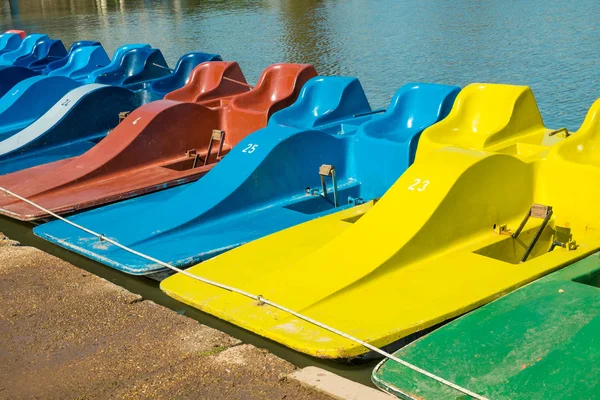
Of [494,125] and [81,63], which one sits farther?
[81,63]

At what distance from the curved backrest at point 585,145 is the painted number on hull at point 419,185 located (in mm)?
946

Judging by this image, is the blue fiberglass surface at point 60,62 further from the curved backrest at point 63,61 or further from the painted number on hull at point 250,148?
the painted number on hull at point 250,148

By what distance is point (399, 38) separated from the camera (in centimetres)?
1772

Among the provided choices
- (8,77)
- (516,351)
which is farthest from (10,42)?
(516,351)

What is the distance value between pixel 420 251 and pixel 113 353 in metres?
1.76

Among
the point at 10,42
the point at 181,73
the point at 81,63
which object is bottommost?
the point at 10,42

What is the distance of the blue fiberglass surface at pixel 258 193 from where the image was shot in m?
6.03

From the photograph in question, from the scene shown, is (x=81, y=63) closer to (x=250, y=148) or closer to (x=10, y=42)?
(x=10, y=42)

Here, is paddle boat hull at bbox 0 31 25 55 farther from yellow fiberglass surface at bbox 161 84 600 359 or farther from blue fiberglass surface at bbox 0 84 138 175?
yellow fiberglass surface at bbox 161 84 600 359

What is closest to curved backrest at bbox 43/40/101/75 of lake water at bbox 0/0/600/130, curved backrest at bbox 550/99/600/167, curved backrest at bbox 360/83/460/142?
lake water at bbox 0/0/600/130

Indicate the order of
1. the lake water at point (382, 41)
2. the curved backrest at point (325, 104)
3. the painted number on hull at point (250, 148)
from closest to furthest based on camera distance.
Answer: the painted number on hull at point (250, 148), the curved backrest at point (325, 104), the lake water at point (382, 41)

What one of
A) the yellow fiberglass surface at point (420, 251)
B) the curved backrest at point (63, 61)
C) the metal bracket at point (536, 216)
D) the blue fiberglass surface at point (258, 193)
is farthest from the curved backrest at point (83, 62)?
the metal bracket at point (536, 216)

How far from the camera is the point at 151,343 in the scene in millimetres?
4867

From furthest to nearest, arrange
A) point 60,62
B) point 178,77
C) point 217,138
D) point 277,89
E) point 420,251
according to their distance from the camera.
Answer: point 60,62, point 178,77, point 277,89, point 217,138, point 420,251
